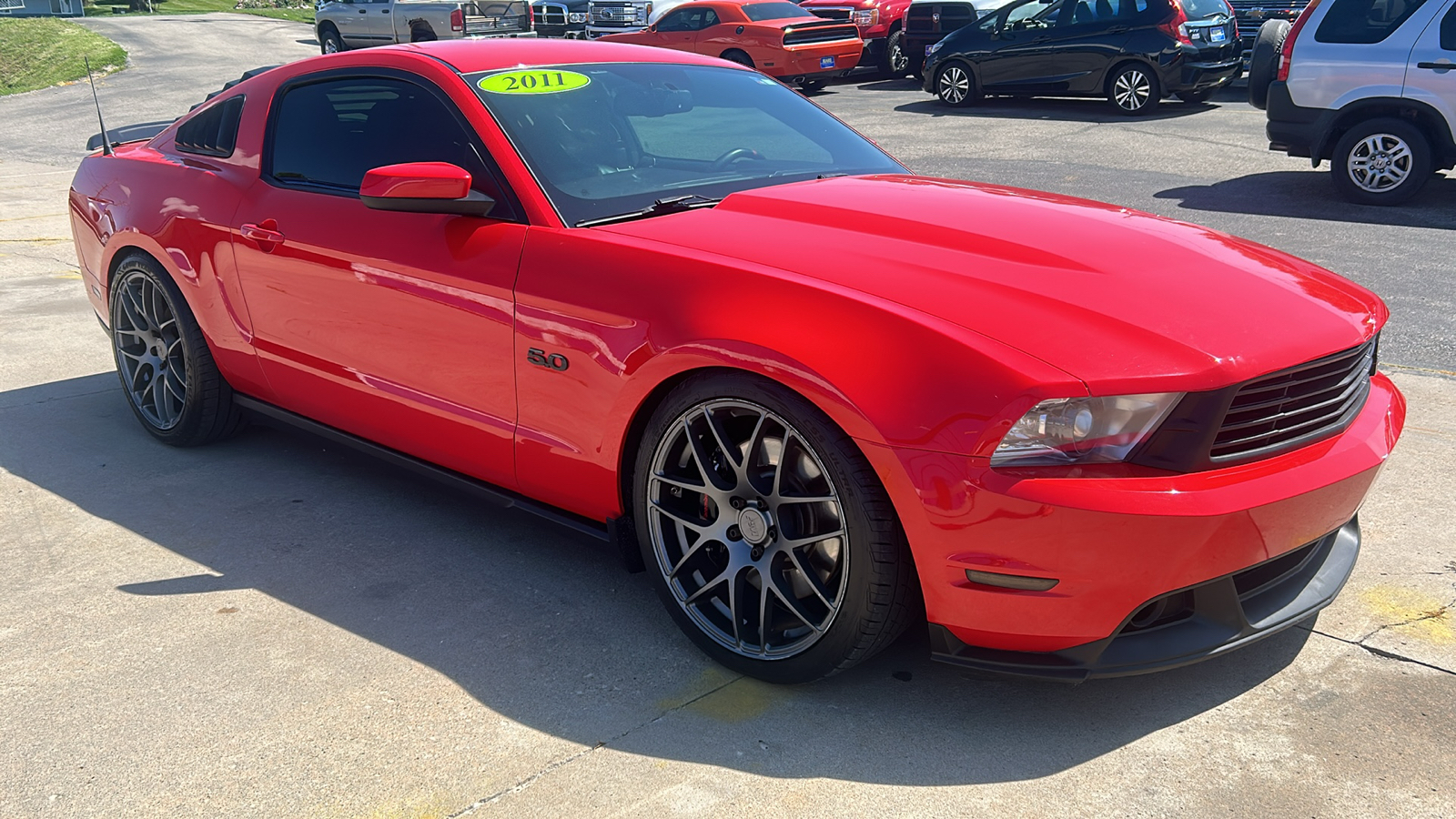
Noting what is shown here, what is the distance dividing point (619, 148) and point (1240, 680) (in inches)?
92.7

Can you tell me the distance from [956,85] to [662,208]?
14053 mm

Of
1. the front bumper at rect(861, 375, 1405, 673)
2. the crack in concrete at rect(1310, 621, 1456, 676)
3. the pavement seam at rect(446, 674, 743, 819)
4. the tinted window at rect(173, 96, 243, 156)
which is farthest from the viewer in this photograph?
the tinted window at rect(173, 96, 243, 156)

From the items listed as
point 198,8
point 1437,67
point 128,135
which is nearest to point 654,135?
point 128,135

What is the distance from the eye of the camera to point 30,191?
12531 millimetres

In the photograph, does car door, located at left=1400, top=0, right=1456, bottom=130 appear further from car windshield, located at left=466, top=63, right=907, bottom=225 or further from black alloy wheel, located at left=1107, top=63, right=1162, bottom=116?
car windshield, located at left=466, top=63, right=907, bottom=225

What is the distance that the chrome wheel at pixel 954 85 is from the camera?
16.6m

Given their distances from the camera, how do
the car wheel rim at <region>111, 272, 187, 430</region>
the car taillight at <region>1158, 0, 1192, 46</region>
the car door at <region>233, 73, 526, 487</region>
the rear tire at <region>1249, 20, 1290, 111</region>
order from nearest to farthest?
the car door at <region>233, 73, 526, 487</region>, the car wheel rim at <region>111, 272, 187, 430</region>, the rear tire at <region>1249, 20, 1290, 111</region>, the car taillight at <region>1158, 0, 1192, 46</region>

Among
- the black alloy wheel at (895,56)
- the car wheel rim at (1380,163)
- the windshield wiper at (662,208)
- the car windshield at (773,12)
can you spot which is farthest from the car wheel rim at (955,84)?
the windshield wiper at (662,208)

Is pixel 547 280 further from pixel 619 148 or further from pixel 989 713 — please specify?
pixel 989 713

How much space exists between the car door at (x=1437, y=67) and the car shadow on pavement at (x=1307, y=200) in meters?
0.74

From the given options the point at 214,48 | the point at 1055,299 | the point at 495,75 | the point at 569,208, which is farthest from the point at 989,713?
the point at 214,48

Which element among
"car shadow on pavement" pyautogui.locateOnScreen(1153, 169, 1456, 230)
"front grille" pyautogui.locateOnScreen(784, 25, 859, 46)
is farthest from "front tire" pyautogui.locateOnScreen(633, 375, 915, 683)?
"front grille" pyautogui.locateOnScreen(784, 25, 859, 46)

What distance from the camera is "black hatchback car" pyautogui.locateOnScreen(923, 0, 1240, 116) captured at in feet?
47.9

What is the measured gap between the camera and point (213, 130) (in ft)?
15.9
